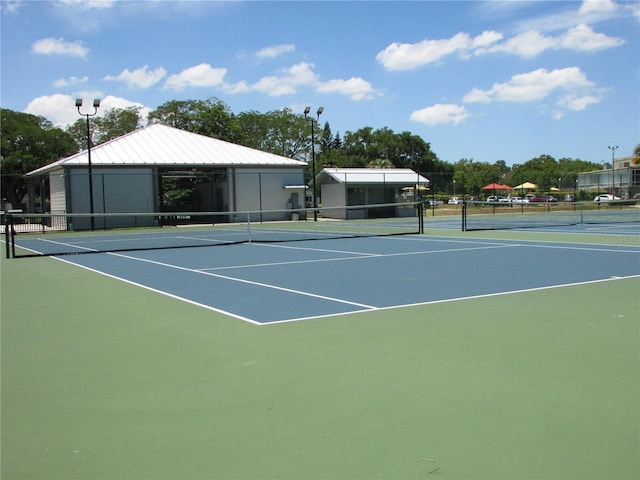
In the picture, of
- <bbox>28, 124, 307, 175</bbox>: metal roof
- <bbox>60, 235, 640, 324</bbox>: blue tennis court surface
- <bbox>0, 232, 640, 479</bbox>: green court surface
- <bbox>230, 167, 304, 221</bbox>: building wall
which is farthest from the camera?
<bbox>230, 167, 304, 221</bbox>: building wall

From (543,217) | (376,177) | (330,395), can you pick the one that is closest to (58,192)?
(376,177)

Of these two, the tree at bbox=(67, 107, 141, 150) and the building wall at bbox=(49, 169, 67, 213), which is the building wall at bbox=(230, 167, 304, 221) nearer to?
the building wall at bbox=(49, 169, 67, 213)

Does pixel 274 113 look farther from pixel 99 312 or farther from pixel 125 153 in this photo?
pixel 99 312

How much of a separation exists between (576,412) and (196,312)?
4.94 m

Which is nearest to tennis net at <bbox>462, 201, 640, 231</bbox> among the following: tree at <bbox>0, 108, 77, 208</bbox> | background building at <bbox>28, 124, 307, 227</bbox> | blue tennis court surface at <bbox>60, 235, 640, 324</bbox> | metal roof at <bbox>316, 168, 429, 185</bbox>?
metal roof at <bbox>316, 168, 429, 185</bbox>

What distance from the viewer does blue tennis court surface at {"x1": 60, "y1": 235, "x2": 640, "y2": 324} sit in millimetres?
8344

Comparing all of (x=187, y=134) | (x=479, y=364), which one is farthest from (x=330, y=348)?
(x=187, y=134)

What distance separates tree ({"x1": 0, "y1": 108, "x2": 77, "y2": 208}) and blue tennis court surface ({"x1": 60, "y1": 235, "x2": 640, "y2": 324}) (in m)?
42.7

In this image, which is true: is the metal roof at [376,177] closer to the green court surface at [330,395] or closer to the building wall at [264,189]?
the building wall at [264,189]

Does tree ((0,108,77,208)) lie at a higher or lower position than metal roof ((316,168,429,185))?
higher

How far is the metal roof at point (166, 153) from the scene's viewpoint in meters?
36.8

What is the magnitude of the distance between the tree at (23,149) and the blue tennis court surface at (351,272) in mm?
42714

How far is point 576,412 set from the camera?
3.95 metres

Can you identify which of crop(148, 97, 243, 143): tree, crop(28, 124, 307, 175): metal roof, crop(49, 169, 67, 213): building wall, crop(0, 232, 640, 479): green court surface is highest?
crop(148, 97, 243, 143): tree
